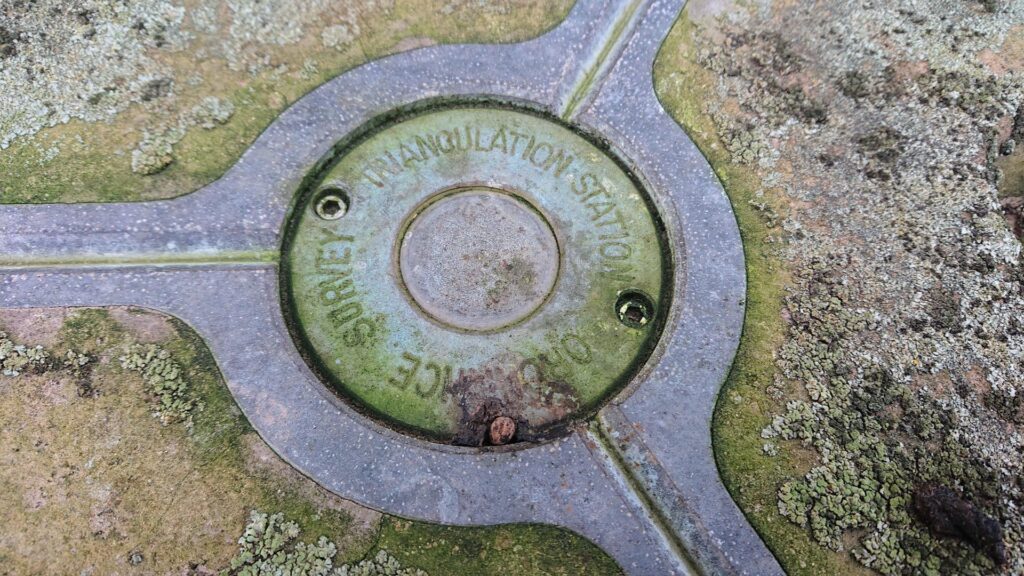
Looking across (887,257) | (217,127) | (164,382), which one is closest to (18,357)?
(164,382)

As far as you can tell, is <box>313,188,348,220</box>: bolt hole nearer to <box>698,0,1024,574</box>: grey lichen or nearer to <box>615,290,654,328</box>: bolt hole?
<box>615,290,654,328</box>: bolt hole

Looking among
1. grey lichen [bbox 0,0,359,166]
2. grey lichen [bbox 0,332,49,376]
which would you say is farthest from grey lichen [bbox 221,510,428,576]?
grey lichen [bbox 0,0,359,166]

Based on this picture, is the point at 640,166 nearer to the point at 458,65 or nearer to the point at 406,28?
the point at 458,65

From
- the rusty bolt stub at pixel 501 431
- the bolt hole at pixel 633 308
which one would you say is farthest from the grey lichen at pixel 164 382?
the bolt hole at pixel 633 308

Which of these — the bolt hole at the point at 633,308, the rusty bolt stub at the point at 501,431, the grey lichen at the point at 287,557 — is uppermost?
the bolt hole at the point at 633,308

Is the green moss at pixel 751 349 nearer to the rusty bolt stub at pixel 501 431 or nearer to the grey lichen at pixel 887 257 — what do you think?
the grey lichen at pixel 887 257

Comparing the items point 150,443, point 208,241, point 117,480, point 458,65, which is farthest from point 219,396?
point 458,65
